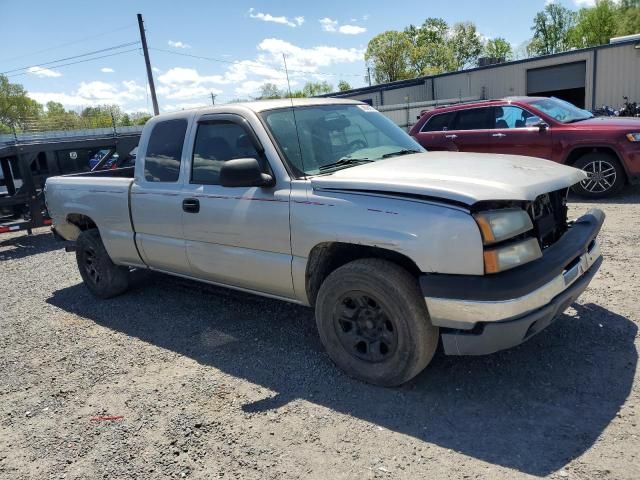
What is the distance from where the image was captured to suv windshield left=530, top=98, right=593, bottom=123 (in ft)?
30.1

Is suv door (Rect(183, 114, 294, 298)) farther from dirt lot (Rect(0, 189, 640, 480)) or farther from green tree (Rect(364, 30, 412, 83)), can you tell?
green tree (Rect(364, 30, 412, 83))

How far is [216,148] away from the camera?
422 cm

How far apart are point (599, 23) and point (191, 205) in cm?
7188

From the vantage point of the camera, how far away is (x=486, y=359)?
11.8 feet

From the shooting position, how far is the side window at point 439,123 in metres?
10.4

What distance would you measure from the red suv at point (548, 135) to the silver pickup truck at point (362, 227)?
525 centimetres

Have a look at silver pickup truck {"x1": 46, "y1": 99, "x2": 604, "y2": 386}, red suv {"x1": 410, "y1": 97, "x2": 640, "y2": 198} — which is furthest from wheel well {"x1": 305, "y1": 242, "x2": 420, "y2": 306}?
red suv {"x1": 410, "y1": 97, "x2": 640, "y2": 198}

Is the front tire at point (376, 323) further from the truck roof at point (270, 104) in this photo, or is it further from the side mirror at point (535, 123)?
the side mirror at point (535, 123)

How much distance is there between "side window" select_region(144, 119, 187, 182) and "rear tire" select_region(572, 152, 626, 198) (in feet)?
22.3

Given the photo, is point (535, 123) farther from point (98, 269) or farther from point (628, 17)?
point (628, 17)

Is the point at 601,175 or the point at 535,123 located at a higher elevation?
the point at 535,123

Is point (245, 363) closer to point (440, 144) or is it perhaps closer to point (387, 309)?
point (387, 309)

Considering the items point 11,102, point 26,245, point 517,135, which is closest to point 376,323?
point 517,135

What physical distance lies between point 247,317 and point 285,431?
6.15ft
